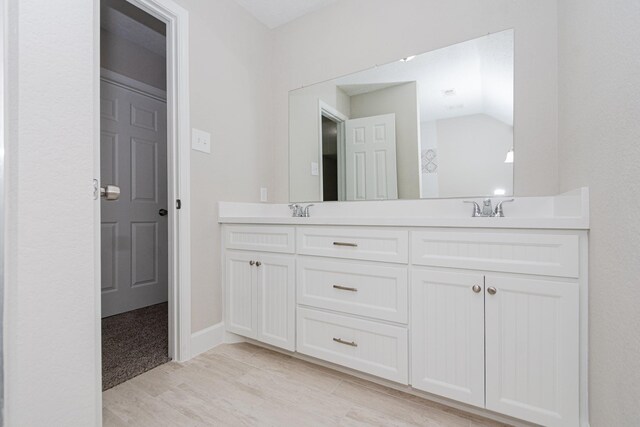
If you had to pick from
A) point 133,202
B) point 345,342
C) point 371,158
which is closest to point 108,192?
point 345,342

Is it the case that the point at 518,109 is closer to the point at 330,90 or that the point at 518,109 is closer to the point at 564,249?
the point at 564,249

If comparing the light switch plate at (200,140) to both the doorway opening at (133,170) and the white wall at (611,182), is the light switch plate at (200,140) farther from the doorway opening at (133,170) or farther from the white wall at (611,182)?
the white wall at (611,182)

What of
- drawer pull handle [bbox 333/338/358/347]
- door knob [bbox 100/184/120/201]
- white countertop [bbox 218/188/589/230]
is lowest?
drawer pull handle [bbox 333/338/358/347]

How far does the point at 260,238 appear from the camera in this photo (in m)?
1.85

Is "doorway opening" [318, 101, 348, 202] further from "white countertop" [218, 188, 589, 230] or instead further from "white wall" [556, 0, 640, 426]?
"white wall" [556, 0, 640, 426]

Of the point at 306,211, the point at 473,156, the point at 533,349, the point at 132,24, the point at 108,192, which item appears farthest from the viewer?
the point at 132,24

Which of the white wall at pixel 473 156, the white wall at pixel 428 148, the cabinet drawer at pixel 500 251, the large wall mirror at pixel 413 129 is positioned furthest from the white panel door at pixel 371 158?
the cabinet drawer at pixel 500 251

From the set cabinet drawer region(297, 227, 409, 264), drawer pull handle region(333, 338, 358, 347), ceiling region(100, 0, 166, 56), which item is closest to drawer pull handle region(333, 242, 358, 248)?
cabinet drawer region(297, 227, 409, 264)

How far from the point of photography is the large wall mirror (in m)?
1.65

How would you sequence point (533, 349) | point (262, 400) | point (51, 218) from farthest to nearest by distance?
point (262, 400) < point (533, 349) < point (51, 218)

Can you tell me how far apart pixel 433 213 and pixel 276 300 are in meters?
1.05

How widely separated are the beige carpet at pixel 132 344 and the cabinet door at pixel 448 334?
4.68 feet

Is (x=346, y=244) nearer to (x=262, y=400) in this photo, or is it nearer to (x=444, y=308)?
(x=444, y=308)

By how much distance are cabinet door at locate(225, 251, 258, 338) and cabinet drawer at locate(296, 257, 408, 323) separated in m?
0.37
